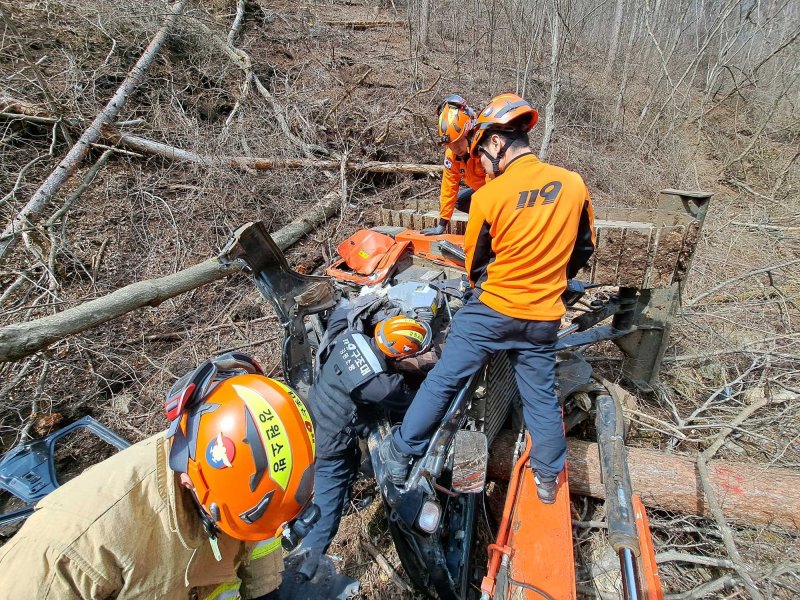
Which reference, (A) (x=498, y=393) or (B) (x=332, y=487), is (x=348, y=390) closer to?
(B) (x=332, y=487)

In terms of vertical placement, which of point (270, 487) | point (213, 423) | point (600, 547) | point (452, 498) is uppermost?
point (213, 423)

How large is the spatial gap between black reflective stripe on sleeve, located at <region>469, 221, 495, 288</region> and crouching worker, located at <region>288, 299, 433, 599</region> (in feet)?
1.54

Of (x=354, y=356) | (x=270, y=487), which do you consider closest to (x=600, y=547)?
(x=354, y=356)

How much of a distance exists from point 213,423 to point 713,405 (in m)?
3.64

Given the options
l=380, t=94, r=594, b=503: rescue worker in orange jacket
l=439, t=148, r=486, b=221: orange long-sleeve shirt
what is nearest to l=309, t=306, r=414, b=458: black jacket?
l=380, t=94, r=594, b=503: rescue worker in orange jacket

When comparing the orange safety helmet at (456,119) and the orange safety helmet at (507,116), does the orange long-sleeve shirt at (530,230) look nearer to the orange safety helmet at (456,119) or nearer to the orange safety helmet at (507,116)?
the orange safety helmet at (507,116)

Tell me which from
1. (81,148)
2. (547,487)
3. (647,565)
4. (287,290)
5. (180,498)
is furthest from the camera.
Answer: (81,148)

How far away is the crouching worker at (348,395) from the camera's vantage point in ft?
7.88

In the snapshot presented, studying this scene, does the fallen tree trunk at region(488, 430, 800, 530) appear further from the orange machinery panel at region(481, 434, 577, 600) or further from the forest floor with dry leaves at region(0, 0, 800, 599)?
the orange machinery panel at region(481, 434, 577, 600)

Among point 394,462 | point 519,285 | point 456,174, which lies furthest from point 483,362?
point 456,174

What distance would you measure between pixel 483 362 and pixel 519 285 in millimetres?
518

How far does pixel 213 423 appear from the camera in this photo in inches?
50.5

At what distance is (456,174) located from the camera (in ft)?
13.0

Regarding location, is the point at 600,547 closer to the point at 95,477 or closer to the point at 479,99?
the point at 95,477
